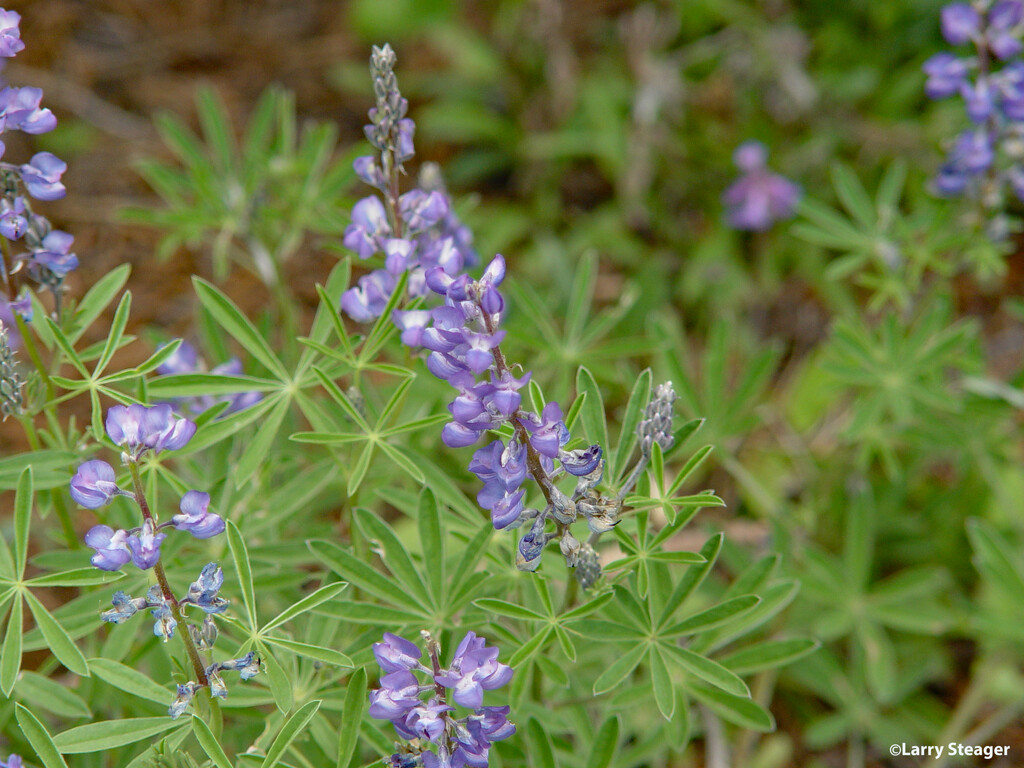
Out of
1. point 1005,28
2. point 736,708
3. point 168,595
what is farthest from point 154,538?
point 1005,28

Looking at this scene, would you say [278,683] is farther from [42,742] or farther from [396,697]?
[42,742]

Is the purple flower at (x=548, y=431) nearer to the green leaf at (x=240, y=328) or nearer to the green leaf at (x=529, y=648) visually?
the green leaf at (x=529, y=648)

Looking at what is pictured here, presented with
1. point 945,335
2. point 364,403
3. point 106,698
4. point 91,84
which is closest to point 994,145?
point 945,335

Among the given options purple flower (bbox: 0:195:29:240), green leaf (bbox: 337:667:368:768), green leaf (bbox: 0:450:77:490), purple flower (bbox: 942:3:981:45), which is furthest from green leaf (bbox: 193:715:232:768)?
purple flower (bbox: 942:3:981:45)

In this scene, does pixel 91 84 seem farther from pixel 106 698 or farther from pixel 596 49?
pixel 106 698

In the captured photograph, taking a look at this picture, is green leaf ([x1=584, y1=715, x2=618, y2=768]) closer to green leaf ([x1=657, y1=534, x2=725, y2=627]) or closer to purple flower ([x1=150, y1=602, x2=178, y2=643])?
green leaf ([x1=657, y1=534, x2=725, y2=627])

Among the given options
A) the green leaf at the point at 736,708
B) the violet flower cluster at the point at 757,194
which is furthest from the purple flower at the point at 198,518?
the violet flower cluster at the point at 757,194
